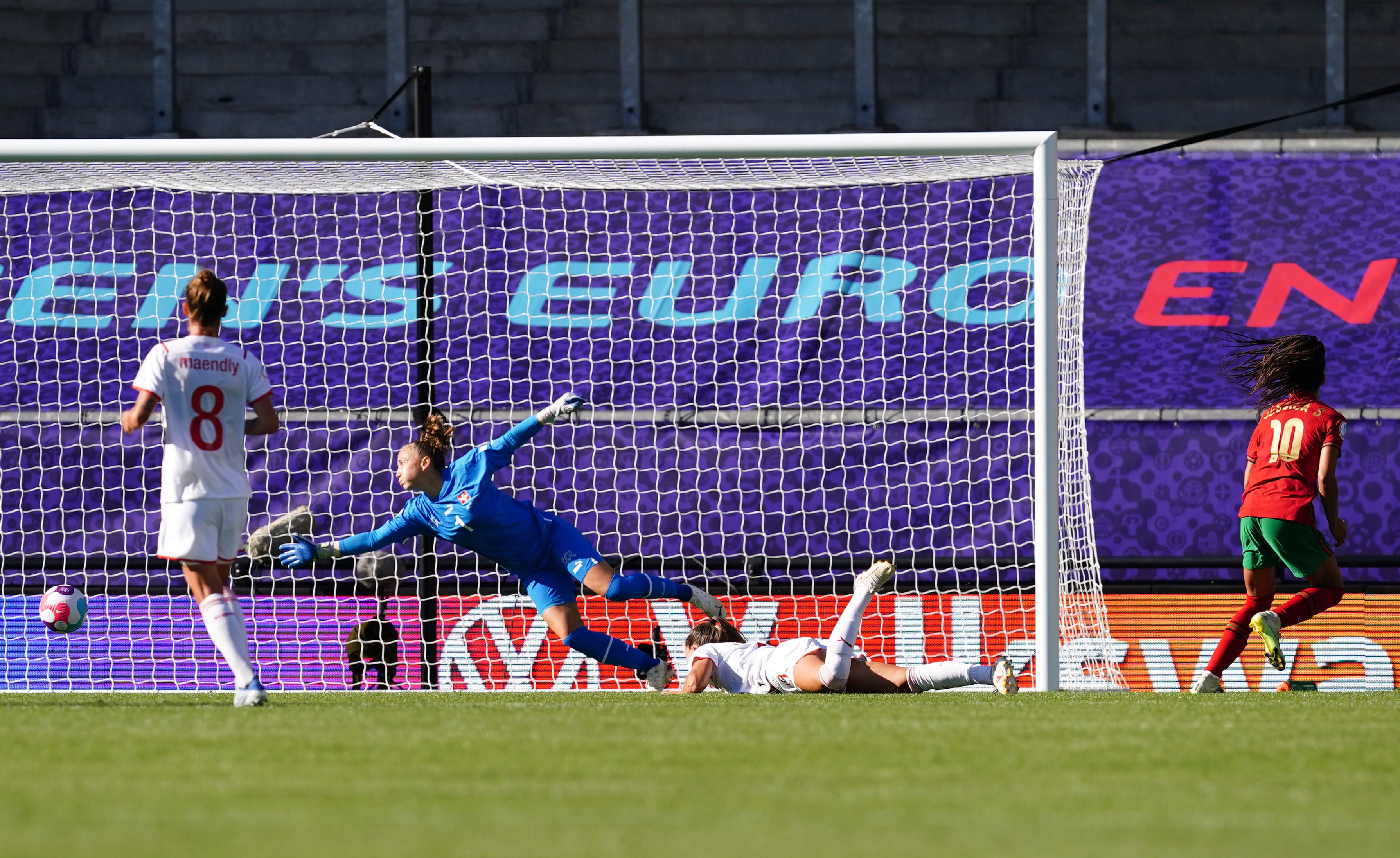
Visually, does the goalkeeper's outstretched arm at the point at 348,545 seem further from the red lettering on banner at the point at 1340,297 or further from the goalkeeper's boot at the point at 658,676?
the red lettering on banner at the point at 1340,297

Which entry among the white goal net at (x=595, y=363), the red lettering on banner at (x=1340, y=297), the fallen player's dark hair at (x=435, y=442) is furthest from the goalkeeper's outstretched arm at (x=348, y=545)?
the red lettering on banner at (x=1340, y=297)

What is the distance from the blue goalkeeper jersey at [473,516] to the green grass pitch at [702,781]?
5.58 ft

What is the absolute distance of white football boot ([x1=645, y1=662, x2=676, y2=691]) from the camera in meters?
7.51

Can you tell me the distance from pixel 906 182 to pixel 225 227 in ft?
15.8

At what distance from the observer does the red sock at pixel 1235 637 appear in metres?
7.31

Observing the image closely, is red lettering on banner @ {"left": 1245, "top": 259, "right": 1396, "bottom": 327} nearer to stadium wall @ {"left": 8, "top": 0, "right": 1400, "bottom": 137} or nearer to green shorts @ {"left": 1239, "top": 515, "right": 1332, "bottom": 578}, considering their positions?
→ stadium wall @ {"left": 8, "top": 0, "right": 1400, "bottom": 137}

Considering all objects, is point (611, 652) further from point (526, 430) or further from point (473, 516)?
point (526, 430)

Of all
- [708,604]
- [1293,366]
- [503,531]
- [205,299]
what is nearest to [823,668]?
[708,604]

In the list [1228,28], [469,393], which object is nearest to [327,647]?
[469,393]

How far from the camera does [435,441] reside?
7.66 meters

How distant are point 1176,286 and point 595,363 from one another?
3743mm

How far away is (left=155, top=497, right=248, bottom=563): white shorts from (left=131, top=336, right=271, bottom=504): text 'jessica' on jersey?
0.08 ft

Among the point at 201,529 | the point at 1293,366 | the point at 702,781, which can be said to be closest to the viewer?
the point at 702,781

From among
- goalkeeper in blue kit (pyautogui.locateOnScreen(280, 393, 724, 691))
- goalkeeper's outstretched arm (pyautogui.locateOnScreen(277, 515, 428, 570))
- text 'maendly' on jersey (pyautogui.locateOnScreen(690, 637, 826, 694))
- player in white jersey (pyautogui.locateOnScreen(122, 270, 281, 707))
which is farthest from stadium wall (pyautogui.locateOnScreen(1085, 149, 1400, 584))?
player in white jersey (pyautogui.locateOnScreen(122, 270, 281, 707))
